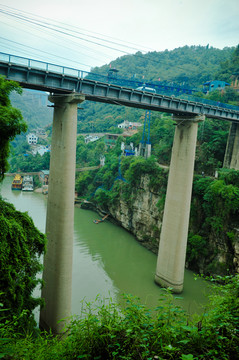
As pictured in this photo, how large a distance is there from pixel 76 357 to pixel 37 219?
20.8m

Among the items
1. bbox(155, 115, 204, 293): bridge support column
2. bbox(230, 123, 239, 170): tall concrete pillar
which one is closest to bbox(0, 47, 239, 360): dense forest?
bbox(155, 115, 204, 293): bridge support column

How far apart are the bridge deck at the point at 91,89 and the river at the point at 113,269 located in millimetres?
7531

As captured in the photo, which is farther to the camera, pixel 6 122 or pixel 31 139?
pixel 31 139

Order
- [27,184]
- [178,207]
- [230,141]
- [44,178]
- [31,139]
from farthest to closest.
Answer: [31,139]
[44,178]
[27,184]
[230,141]
[178,207]

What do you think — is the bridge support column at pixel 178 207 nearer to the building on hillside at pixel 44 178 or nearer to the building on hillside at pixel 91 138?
the building on hillside at pixel 44 178

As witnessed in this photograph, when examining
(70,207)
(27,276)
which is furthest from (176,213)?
(27,276)

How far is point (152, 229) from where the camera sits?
1900cm

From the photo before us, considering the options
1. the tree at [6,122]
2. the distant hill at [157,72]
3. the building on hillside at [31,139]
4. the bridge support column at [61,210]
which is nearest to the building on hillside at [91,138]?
the distant hill at [157,72]

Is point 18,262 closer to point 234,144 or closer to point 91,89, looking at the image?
point 91,89

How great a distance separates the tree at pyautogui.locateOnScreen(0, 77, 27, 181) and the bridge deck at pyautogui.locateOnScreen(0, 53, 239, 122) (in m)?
3.34

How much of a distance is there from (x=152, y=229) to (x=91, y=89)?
38.4 feet

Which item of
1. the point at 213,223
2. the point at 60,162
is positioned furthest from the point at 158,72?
the point at 60,162

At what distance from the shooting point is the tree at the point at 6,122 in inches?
205

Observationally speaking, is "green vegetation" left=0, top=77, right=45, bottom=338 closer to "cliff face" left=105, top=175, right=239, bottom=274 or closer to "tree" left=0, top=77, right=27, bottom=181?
"tree" left=0, top=77, right=27, bottom=181
